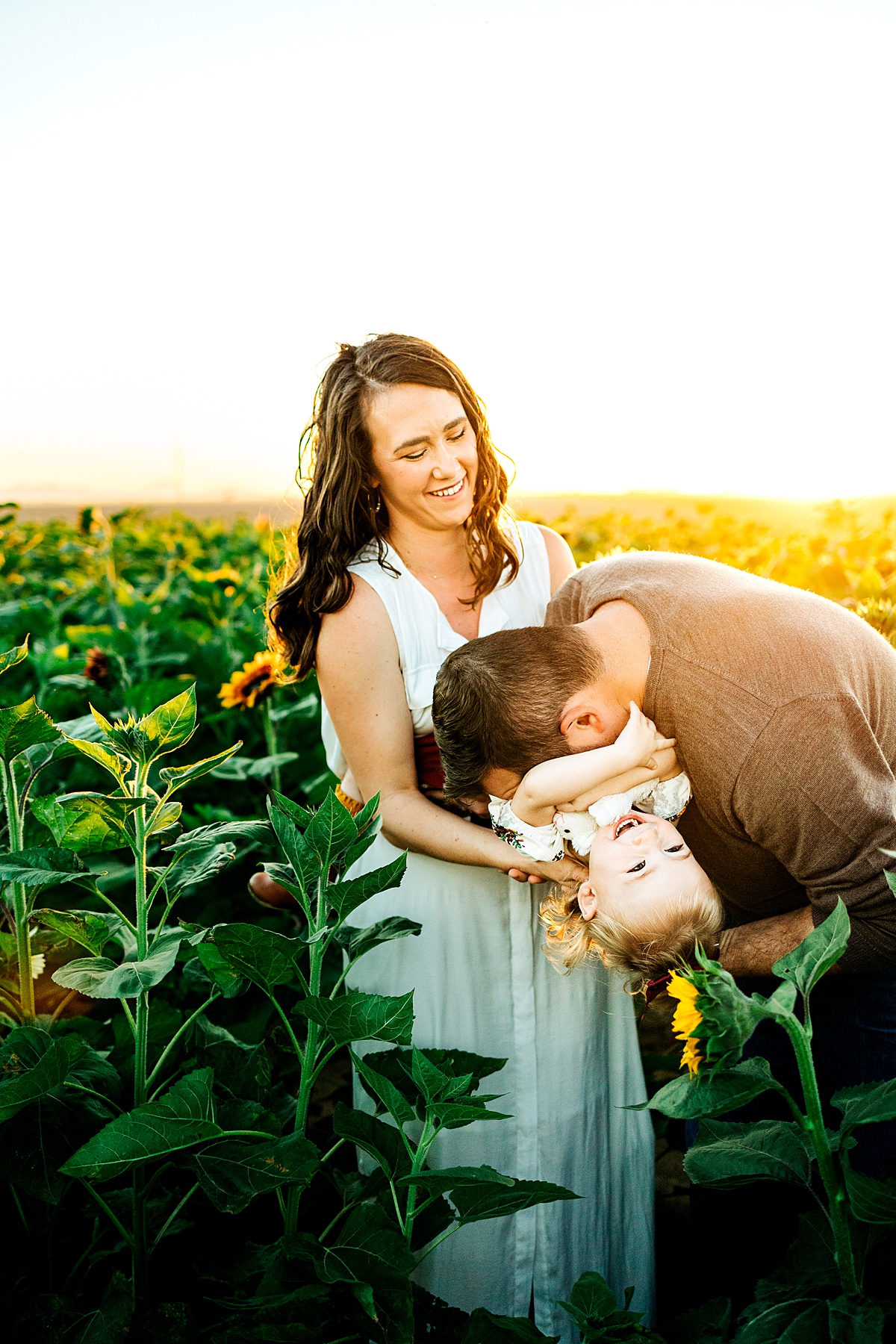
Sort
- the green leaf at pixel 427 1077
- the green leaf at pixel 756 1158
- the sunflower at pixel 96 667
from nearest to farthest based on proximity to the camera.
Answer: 1. the green leaf at pixel 756 1158
2. the green leaf at pixel 427 1077
3. the sunflower at pixel 96 667

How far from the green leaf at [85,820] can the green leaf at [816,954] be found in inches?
28.9

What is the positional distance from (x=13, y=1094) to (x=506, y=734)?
85 cm

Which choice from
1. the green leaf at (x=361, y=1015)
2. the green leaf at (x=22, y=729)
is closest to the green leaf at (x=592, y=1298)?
the green leaf at (x=361, y=1015)

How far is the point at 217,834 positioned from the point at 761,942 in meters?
0.84

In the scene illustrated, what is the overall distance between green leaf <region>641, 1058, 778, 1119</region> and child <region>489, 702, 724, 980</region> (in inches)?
22.1

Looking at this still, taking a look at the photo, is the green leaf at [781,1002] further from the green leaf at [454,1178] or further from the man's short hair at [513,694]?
the man's short hair at [513,694]

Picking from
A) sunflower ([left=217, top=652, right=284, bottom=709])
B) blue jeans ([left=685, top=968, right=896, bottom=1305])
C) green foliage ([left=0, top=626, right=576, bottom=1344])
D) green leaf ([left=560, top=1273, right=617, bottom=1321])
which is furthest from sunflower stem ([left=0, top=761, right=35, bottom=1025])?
sunflower ([left=217, top=652, right=284, bottom=709])

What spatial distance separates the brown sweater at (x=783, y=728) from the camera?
1.37 meters

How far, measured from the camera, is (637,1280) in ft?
6.55

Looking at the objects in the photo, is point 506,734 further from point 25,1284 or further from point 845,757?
point 25,1284

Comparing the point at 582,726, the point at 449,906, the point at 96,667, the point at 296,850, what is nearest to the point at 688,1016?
the point at 296,850

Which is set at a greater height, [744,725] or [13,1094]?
[744,725]

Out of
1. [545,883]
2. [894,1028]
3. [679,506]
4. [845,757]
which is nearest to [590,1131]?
[545,883]

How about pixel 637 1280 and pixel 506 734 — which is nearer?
pixel 506 734
